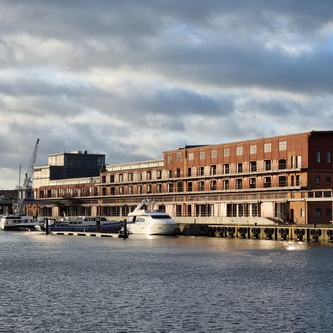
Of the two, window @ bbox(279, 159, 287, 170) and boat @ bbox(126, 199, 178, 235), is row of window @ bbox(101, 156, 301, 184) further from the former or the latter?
boat @ bbox(126, 199, 178, 235)

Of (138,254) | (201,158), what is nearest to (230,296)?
(138,254)

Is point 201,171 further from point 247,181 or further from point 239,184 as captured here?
point 247,181

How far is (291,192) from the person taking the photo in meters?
139

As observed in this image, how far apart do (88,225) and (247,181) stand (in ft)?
133

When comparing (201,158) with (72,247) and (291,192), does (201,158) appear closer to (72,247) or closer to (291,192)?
(291,192)

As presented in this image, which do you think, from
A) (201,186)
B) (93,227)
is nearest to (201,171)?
(201,186)

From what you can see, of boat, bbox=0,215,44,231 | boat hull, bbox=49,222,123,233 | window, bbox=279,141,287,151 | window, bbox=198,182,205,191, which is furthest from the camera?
boat, bbox=0,215,44,231

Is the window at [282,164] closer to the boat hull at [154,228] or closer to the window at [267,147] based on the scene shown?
the window at [267,147]

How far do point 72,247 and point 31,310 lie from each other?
66.9 metres

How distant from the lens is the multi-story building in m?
138

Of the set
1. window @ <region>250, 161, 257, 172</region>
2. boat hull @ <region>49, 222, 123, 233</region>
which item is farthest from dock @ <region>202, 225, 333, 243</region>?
boat hull @ <region>49, 222, 123, 233</region>

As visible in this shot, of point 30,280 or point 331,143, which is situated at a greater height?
point 331,143

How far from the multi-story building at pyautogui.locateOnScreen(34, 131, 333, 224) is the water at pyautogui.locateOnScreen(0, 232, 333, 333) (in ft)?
112

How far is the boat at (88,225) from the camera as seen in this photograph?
167 metres
